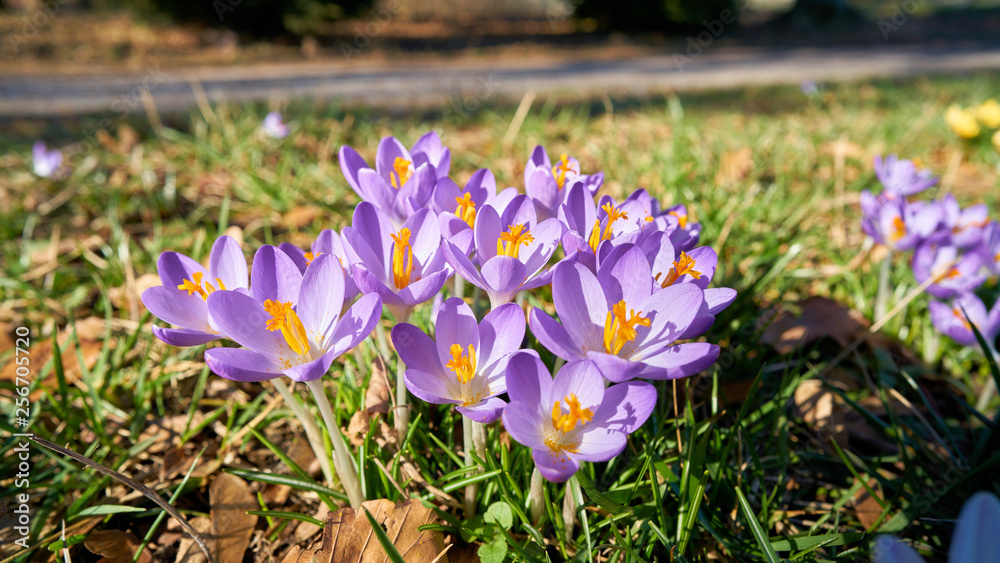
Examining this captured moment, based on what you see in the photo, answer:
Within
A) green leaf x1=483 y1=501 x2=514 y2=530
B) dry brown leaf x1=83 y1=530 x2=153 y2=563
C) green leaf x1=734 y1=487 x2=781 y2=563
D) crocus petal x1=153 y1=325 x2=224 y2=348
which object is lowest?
dry brown leaf x1=83 y1=530 x2=153 y2=563

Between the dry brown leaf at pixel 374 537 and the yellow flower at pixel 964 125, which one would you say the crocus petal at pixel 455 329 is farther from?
the yellow flower at pixel 964 125

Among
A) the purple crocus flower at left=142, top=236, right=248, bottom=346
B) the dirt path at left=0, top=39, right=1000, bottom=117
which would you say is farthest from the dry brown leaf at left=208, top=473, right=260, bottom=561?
the dirt path at left=0, top=39, right=1000, bottom=117

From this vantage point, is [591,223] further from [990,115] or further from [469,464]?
[990,115]

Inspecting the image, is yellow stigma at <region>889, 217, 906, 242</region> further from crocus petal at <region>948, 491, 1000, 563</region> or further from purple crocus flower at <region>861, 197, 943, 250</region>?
crocus petal at <region>948, 491, 1000, 563</region>

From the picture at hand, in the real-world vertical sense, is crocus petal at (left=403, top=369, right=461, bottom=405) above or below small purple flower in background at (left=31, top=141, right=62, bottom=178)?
above

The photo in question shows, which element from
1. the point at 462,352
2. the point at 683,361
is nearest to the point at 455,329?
the point at 462,352

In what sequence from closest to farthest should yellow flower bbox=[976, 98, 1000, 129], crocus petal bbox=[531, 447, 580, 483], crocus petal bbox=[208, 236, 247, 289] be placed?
crocus petal bbox=[531, 447, 580, 483], crocus petal bbox=[208, 236, 247, 289], yellow flower bbox=[976, 98, 1000, 129]

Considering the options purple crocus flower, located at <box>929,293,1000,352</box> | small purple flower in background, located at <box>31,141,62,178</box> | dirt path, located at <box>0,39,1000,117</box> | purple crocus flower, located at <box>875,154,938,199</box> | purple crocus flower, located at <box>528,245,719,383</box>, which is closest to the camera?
purple crocus flower, located at <box>528,245,719,383</box>

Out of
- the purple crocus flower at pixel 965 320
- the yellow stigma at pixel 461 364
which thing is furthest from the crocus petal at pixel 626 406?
the purple crocus flower at pixel 965 320
